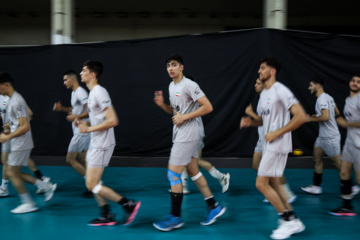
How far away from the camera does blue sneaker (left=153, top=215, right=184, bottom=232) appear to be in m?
3.96

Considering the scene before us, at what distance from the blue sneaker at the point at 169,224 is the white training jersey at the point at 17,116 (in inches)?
79.6

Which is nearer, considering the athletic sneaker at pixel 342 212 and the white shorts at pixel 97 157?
the white shorts at pixel 97 157

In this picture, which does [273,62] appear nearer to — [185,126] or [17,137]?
[185,126]

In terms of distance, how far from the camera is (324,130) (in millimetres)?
5367

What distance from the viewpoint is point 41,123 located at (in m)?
7.74

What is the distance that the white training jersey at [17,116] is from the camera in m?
4.46

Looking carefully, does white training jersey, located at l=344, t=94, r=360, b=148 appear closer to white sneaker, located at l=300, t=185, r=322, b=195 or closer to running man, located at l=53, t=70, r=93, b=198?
white sneaker, located at l=300, t=185, r=322, b=195

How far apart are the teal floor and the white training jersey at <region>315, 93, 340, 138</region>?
3.16ft

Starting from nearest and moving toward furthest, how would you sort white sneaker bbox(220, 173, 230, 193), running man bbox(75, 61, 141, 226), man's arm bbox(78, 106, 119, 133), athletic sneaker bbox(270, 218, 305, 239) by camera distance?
athletic sneaker bbox(270, 218, 305, 239) < man's arm bbox(78, 106, 119, 133) < running man bbox(75, 61, 141, 226) < white sneaker bbox(220, 173, 230, 193)

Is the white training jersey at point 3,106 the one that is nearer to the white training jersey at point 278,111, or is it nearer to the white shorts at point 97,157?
the white shorts at point 97,157

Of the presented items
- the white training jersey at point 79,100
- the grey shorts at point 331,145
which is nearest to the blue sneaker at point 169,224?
the white training jersey at point 79,100

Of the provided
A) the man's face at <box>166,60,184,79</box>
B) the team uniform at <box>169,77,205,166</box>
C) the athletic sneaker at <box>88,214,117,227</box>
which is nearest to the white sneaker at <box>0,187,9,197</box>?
the athletic sneaker at <box>88,214,117,227</box>

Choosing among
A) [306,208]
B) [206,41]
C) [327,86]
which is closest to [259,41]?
[206,41]

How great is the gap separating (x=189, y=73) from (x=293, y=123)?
13.4 ft
